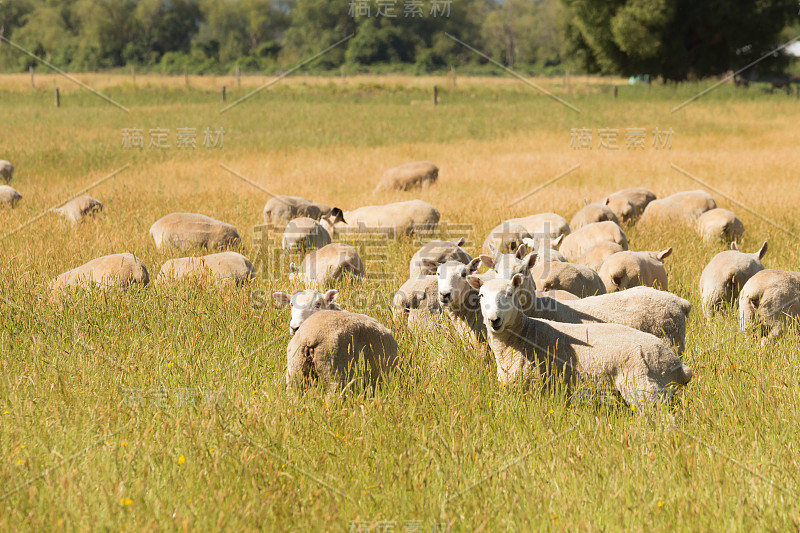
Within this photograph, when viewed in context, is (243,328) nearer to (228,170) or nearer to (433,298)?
(433,298)

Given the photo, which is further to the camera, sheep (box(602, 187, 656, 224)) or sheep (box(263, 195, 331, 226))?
sheep (box(263, 195, 331, 226))

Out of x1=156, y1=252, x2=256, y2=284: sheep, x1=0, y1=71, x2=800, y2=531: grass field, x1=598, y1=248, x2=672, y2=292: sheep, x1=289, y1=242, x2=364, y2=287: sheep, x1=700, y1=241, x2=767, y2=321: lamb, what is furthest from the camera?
x1=289, y1=242, x2=364, y2=287: sheep

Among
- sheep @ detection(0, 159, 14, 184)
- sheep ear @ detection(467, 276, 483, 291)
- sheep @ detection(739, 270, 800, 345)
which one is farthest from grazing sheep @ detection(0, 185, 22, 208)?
sheep @ detection(739, 270, 800, 345)

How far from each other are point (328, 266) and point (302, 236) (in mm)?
1460

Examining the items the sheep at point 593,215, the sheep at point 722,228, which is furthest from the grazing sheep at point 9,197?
the sheep at point 722,228

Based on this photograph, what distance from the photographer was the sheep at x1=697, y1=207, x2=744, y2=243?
29.0 ft

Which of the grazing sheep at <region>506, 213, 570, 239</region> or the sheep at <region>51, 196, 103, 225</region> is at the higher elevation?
the grazing sheep at <region>506, 213, 570, 239</region>

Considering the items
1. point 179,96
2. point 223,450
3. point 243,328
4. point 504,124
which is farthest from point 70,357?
point 179,96

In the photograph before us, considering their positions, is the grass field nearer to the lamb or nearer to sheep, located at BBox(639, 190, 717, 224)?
the lamb

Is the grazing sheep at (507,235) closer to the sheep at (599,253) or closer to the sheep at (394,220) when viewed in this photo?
the sheep at (599,253)

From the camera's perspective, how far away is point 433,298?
5906 millimetres

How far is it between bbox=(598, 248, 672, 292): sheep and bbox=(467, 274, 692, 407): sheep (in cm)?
219

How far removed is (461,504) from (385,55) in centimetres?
5830

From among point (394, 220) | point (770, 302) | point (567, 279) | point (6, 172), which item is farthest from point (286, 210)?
point (6, 172)
